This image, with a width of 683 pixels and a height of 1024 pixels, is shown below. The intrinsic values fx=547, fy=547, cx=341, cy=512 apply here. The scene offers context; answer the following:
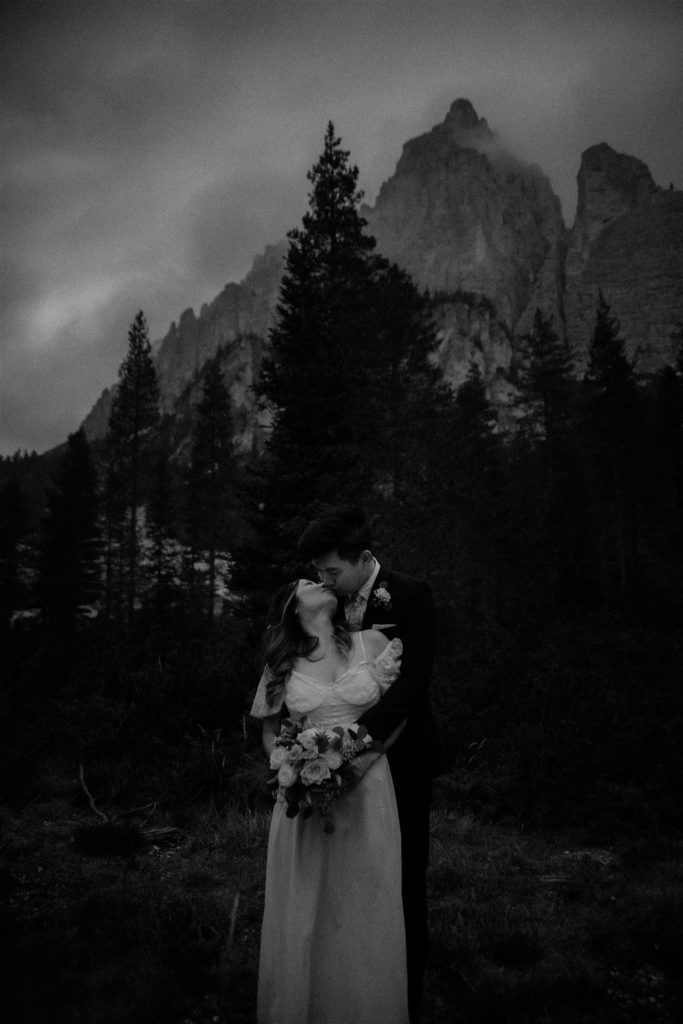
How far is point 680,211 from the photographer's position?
117812 mm

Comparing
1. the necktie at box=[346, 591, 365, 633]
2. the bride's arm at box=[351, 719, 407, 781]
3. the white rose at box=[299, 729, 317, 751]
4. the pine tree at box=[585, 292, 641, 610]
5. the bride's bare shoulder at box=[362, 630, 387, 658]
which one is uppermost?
the pine tree at box=[585, 292, 641, 610]

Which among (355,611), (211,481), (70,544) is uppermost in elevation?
(211,481)

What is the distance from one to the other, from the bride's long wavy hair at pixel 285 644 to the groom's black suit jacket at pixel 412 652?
230 mm

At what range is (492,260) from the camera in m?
123

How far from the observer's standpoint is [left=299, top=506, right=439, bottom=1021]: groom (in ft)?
9.39

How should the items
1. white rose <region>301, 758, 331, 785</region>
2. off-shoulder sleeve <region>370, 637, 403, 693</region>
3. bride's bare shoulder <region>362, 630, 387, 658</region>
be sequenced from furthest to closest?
bride's bare shoulder <region>362, 630, 387, 658</region> < off-shoulder sleeve <region>370, 637, 403, 693</region> < white rose <region>301, 758, 331, 785</region>

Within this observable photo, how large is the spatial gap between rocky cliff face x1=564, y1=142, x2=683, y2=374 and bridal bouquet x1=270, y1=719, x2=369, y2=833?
110485mm

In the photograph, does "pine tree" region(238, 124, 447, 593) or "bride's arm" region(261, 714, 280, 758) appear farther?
"pine tree" region(238, 124, 447, 593)

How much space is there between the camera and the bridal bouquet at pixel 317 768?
8.05 ft

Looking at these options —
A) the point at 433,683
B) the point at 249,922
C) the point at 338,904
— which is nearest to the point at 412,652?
the point at 338,904

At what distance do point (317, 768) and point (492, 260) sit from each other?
13755 centimetres

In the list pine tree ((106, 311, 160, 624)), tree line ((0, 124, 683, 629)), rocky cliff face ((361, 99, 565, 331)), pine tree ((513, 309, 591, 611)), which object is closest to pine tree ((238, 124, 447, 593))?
tree line ((0, 124, 683, 629))

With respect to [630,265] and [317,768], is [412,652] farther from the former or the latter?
[630,265]

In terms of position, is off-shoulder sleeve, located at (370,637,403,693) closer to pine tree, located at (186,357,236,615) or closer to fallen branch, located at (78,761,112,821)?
fallen branch, located at (78,761,112,821)
